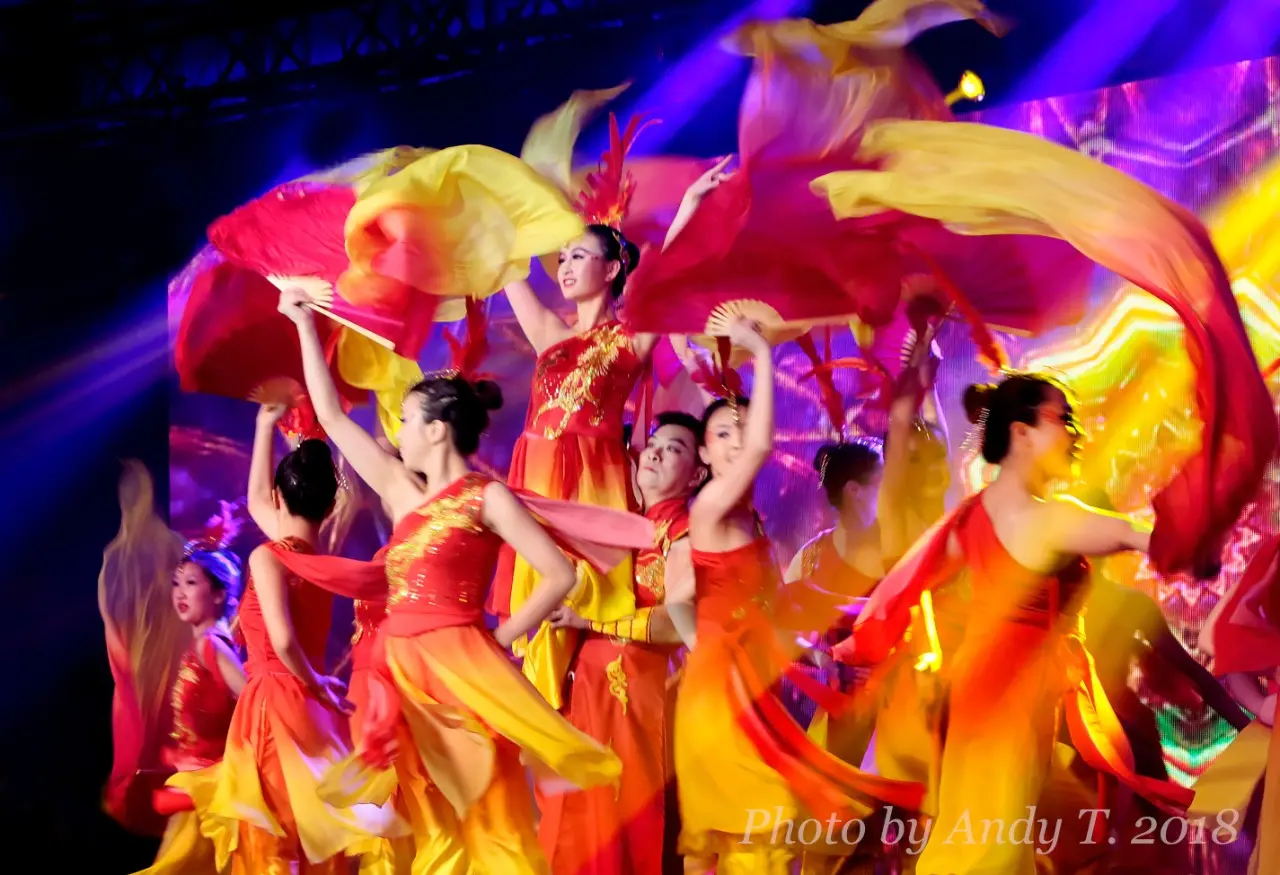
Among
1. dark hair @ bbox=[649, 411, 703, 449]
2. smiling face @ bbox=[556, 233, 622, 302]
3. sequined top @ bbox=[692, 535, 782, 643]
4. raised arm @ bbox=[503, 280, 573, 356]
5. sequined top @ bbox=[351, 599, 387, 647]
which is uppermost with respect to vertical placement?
smiling face @ bbox=[556, 233, 622, 302]

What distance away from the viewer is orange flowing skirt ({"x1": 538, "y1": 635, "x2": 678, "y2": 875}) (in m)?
3.61

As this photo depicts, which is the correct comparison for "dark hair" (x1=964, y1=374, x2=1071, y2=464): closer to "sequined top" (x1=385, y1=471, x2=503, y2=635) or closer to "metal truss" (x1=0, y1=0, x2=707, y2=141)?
"sequined top" (x1=385, y1=471, x2=503, y2=635)

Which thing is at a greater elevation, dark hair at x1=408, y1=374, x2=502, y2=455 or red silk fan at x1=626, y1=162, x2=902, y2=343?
red silk fan at x1=626, y1=162, x2=902, y2=343

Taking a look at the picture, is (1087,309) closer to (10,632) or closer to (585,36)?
(585,36)

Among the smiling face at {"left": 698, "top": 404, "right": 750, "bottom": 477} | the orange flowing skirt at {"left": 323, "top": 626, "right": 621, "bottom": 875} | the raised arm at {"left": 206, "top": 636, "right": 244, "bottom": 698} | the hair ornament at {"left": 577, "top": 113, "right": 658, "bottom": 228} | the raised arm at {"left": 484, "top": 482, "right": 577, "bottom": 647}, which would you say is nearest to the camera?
the orange flowing skirt at {"left": 323, "top": 626, "right": 621, "bottom": 875}

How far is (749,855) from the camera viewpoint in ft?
11.3

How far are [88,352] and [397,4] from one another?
150 cm

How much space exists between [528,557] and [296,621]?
836 mm

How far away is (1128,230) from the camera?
3.40 m

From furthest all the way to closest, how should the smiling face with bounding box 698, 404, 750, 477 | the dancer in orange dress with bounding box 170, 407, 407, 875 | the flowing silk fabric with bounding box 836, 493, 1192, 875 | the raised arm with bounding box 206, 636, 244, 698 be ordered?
the raised arm with bounding box 206, 636, 244, 698, the dancer in orange dress with bounding box 170, 407, 407, 875, the smiling face with bounding box 698, 404, 750, 477, the flowing silk fabric with bounding box 836, 493, 1192, 875

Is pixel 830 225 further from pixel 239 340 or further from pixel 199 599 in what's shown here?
pixel 199 599

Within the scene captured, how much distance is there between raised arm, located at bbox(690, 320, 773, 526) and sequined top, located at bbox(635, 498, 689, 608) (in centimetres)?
5

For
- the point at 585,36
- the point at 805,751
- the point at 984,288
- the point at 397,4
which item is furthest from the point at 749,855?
Result: the point at 397,4

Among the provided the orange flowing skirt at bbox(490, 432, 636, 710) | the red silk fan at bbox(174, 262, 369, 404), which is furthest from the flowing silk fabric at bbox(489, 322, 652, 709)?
the red silk fan at bbox(174, 262, 369, 404)
